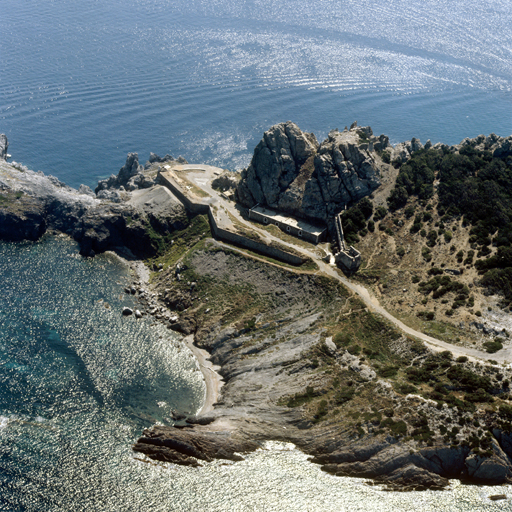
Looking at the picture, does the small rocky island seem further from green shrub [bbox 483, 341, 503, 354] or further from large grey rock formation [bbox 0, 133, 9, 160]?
large grey rock formation [bbox 0, 133, 9, 160]

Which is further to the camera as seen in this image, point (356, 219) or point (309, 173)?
point (309, 173)

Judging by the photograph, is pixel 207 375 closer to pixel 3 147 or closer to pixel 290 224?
pixel 290 224

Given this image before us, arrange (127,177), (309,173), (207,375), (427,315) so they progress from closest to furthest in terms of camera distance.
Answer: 1. (427,315)
2. (207,375)
3. (309,173)
4. (127,177)

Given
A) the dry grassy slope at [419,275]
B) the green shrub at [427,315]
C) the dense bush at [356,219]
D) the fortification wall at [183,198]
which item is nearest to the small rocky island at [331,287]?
the green shrub at [427,315]

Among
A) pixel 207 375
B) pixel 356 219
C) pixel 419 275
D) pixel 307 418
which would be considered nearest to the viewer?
pixel 307 418

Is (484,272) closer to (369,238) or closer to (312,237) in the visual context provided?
(369,238)

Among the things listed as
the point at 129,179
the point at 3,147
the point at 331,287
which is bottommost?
the point at 331,287

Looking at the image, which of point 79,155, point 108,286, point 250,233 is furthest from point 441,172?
point 79,155

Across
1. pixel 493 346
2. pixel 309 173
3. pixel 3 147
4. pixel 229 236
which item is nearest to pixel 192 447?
pixel 493 346
